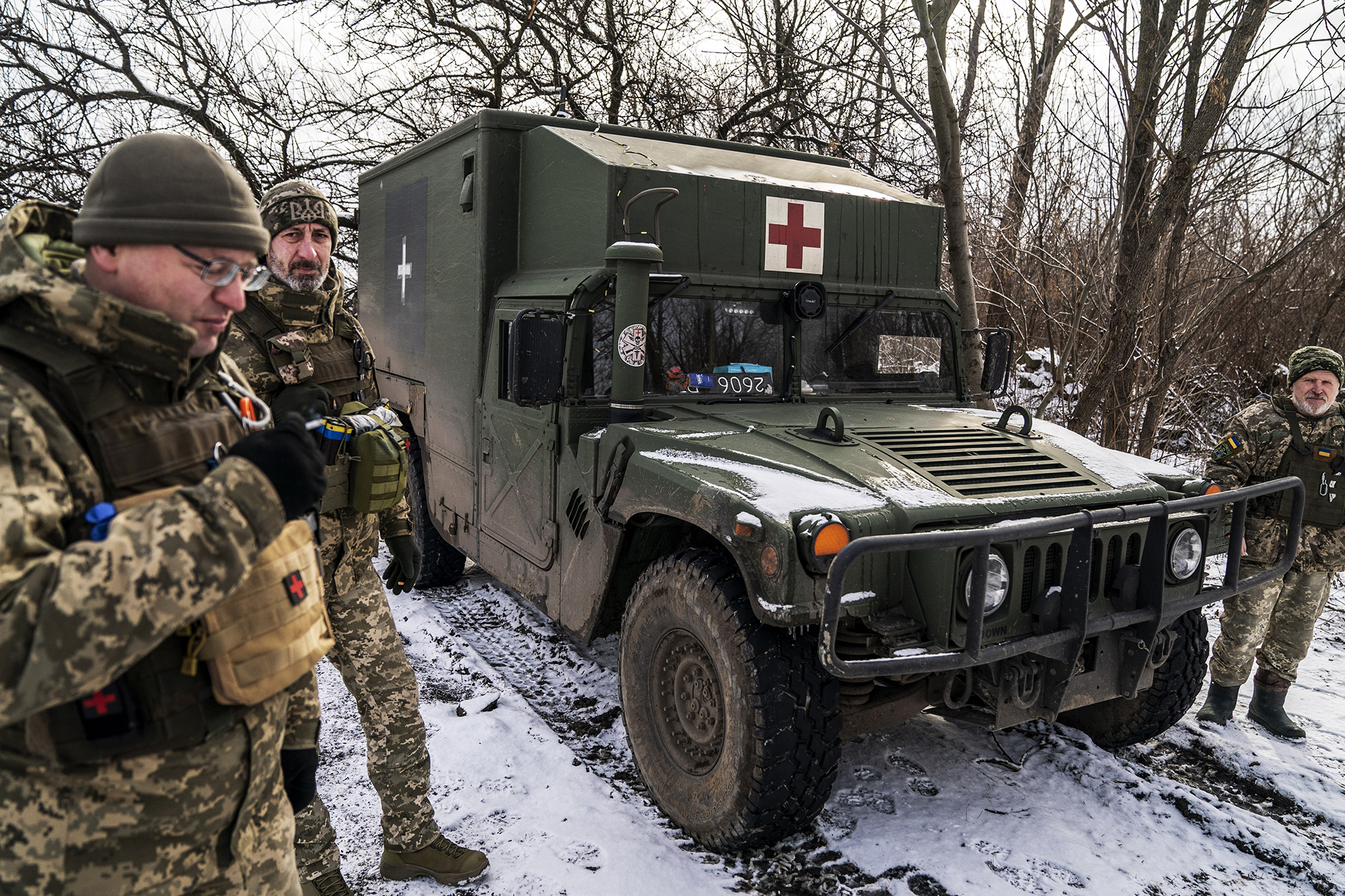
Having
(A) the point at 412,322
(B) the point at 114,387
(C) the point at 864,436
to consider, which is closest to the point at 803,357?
(C) the point at 864,436

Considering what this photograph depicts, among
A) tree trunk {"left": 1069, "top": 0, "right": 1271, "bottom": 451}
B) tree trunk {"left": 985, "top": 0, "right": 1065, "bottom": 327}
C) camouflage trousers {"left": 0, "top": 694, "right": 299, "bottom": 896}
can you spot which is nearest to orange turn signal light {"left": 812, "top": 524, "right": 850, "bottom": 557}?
camouflage trousers {"left": 0, "top": 694, "right": 299, "bottom": 896}

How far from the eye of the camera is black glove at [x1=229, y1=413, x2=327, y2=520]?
4.42ft

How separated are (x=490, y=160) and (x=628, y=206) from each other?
1.15 metres

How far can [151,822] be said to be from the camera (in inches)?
54.7

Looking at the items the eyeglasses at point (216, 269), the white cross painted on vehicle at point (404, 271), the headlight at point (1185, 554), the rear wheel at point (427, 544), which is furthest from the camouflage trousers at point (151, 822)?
the white cross painted on vehicle at point (404, 271)

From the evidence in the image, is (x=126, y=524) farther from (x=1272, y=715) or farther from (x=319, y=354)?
(x=1272, y=715)

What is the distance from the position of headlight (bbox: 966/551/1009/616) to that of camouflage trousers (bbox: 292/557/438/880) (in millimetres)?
1733

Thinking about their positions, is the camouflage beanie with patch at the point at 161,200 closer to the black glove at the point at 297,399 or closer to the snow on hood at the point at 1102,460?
the black glove at the point at 297,399

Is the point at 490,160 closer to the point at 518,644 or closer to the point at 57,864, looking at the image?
the point at 518,644

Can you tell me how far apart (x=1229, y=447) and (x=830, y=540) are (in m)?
2.81

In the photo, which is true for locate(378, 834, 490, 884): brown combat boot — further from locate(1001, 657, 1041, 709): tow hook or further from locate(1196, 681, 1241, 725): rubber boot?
locate(1196, 681, 1241, 725): rubber boot

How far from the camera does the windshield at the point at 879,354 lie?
397 cm

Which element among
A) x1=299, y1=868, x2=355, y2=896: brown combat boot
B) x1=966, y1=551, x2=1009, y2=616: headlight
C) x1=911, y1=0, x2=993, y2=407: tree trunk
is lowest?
x1=299, y1=868, x2=355, y2=896: brown combat boot

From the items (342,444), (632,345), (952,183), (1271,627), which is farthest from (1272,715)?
(342,444)
